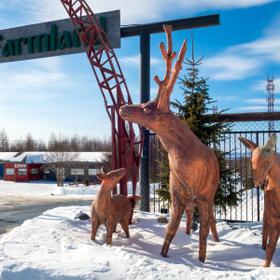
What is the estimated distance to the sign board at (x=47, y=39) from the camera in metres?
8.46

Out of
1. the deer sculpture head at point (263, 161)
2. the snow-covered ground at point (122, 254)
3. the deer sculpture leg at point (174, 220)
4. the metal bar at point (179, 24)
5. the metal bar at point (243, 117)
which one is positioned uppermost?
the metal bar at point (179, 24)

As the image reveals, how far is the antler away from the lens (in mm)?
3771

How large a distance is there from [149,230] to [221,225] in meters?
1.17

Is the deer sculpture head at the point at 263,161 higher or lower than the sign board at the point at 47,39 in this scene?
lower

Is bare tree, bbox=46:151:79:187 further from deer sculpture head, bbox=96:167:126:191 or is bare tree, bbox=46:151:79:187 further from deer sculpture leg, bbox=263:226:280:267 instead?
deer sculpture leg, bbox=263:226:280:267

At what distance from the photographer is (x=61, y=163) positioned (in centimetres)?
2744

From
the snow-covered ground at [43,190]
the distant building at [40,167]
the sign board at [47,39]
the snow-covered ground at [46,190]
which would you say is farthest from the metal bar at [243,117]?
the distant building at [40,167]

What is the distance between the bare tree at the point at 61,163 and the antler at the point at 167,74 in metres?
23.2

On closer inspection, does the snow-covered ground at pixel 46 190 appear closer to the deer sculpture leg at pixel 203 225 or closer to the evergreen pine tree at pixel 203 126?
the evergreen pine tree at pixel 203 126

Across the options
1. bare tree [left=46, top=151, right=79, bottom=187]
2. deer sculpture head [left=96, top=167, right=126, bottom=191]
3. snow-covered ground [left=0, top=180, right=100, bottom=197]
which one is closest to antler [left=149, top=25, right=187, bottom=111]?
deer sculpture head [left=96, top=167, right=126, bottom=191]

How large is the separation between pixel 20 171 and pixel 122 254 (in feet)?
92.9

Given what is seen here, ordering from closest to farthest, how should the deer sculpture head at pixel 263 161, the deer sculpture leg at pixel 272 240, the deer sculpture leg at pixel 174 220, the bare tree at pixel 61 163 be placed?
the deer sculpture head at pixel 263 161, the deer sculpture leg at pixel 272 240, the deer sculpture leg at pixel 174 220, the bare tree at pixel 61 163

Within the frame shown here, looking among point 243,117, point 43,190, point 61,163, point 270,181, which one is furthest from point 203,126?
point 61,163

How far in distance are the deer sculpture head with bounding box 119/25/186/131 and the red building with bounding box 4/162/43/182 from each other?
27.8 m
